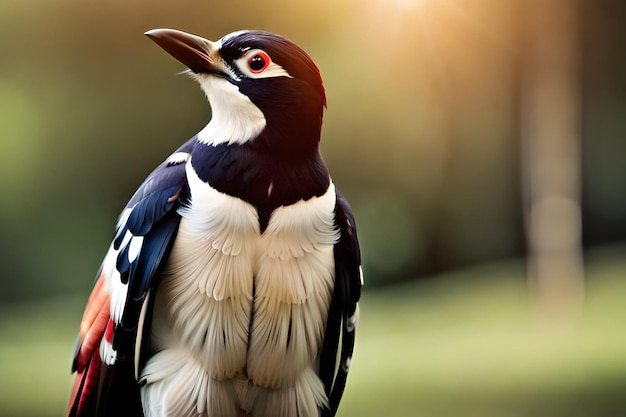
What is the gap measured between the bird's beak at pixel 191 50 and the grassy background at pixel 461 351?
0.88 m

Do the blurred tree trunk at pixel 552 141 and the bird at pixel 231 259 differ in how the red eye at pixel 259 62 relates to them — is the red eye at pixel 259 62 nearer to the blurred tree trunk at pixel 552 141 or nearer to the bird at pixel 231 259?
the bird at pixel 231 259

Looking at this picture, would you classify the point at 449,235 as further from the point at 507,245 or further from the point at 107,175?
the point at 107,175

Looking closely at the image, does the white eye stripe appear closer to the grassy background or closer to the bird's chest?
the bird's chest

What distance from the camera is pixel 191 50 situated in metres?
0.86

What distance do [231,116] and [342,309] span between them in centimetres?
30

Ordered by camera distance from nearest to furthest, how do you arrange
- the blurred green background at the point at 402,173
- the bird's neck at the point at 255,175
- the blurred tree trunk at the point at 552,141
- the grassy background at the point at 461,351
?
1. the bird's neck at the point at 255,175
2. the grassy background at the point at 461,351
3. the blurred green background at the point at 402,173
4. the blurred tree trunk at the point at 552,141

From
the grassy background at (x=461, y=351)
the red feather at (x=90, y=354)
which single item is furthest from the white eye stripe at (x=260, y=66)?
the grassy background at (x=461, y=351)

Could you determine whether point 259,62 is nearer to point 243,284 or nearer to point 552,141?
point 243,284

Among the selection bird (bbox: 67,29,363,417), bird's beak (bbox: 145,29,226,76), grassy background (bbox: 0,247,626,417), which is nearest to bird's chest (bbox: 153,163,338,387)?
bird (bbox: 67,29,363,417)

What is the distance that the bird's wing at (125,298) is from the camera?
884mm

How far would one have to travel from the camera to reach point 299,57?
0.87 m

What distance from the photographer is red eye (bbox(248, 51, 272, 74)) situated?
2.81ft

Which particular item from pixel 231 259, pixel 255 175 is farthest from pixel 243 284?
pixel 255 175

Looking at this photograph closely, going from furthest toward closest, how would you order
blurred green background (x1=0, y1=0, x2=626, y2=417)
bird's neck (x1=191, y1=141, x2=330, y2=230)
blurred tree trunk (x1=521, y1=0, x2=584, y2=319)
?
blurred tree trunk (x1=521, y1=0, x2=584, y2=319), blurred green background (x1=0, y1=0, x2=626, y2=417), bird's neck (x1=191, y1=141, x2=330, y2=230)
